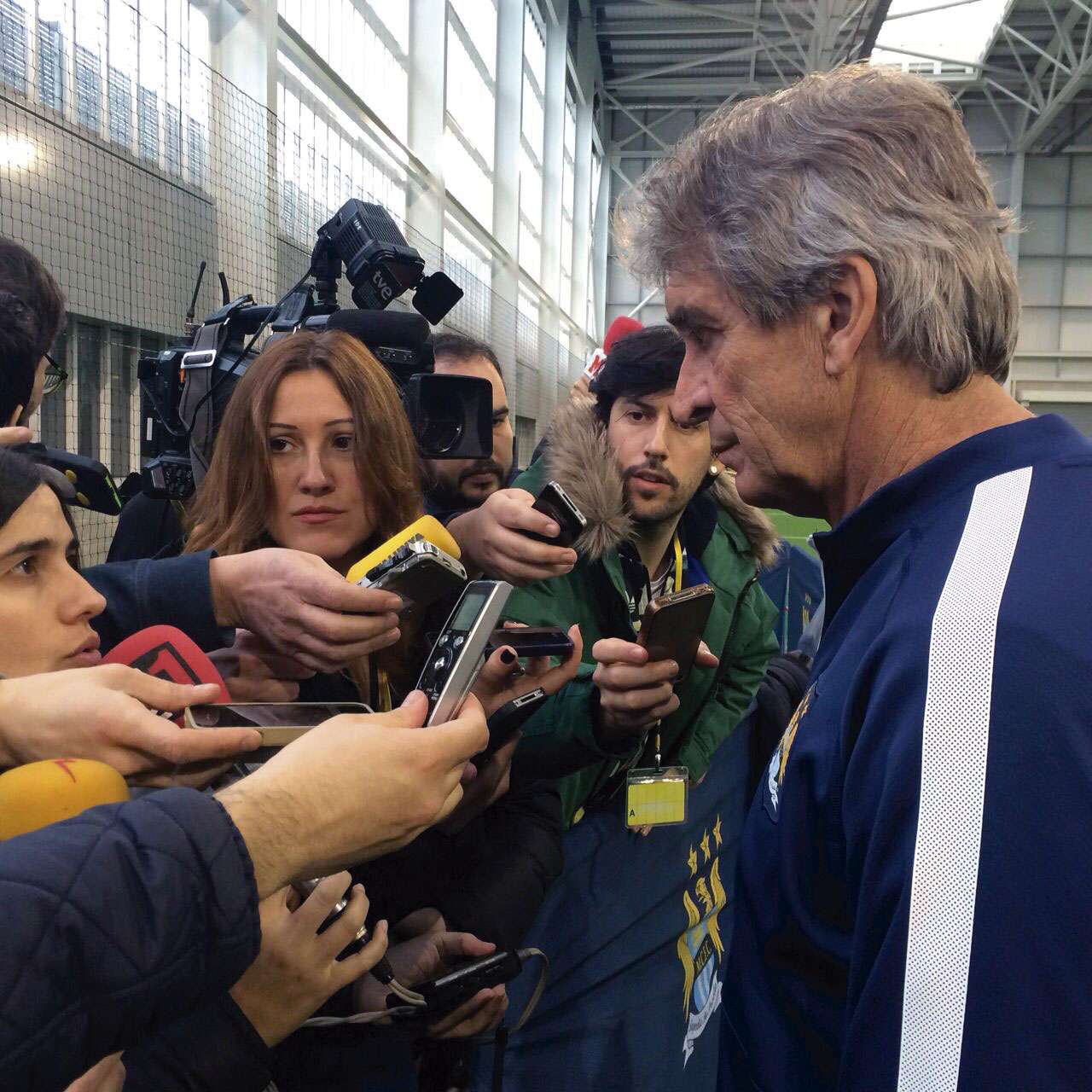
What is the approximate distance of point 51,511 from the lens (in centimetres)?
114

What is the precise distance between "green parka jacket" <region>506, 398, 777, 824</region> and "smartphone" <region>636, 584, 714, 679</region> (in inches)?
7.3

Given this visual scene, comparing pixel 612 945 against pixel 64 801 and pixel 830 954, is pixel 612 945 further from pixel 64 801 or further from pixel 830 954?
pixel 64 801

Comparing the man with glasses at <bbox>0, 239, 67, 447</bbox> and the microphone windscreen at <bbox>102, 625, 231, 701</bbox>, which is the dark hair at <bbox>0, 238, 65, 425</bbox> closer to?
the man with glasses at <bbox>0, 239, 67, 447</bbox>

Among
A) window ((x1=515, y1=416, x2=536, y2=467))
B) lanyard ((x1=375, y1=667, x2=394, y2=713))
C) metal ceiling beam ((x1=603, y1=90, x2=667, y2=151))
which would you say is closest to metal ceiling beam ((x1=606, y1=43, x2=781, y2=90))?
metal ceiling beam ((x1=603, y1=90, x2=667, y2=151))

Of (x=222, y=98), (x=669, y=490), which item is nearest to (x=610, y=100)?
(x=222, y=98)

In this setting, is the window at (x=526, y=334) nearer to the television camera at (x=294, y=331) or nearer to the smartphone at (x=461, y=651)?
the television camera at (x=294, y=331)

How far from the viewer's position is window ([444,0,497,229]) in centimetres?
1055

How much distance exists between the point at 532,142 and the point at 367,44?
22.3ft

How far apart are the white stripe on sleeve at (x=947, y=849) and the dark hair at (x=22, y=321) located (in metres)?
1.47

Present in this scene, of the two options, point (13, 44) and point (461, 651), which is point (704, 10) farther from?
point (461, 651)

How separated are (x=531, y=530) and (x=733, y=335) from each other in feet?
1.93

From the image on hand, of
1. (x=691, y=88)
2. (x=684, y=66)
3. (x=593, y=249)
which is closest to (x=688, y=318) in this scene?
(x=684, y=66)

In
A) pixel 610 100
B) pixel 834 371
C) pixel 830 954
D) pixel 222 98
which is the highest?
pixel 610 100

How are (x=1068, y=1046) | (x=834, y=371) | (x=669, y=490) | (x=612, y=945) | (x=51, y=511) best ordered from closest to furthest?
(x=1068, y=1046)
(x=834, y=371)
(x=51, y=511)
(x=612, y=945)
(x=669, y=490)
